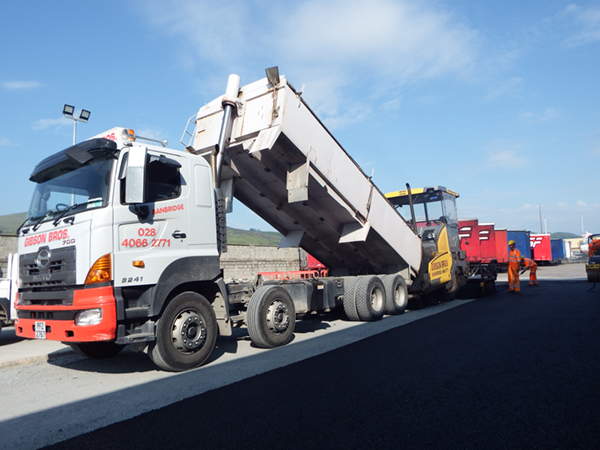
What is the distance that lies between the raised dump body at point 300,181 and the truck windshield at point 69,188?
2.13 metres

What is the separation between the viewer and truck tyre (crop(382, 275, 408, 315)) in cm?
955

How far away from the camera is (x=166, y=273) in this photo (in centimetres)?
531

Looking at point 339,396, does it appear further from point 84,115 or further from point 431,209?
point 84,115

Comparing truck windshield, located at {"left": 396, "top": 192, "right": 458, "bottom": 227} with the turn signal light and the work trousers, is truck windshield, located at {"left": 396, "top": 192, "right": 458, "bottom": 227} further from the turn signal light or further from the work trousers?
the turn signal light

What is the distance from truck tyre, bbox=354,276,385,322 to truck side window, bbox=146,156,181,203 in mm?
4481

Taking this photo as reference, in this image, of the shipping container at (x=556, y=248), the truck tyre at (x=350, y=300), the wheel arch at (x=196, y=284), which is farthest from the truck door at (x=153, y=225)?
the shipping container at (x=556, y=248)

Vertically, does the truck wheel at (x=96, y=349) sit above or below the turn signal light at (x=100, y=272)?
below

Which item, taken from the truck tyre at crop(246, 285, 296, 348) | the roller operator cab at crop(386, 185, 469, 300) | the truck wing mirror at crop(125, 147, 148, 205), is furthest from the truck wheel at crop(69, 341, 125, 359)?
the roller operator cab at crop(386, 185, 469, 300)

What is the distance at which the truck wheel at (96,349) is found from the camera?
20.6ft

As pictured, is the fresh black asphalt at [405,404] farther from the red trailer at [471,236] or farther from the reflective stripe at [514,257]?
the red trailer at [471,236]

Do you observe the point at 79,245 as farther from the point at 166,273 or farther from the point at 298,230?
the point at 298,230

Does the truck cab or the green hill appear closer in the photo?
the truck cab

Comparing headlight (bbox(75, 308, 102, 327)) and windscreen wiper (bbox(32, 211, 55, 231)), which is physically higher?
windscreen wiper (bbox(32, 211, 55, 231))

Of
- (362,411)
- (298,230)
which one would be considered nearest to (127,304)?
(362,411)
